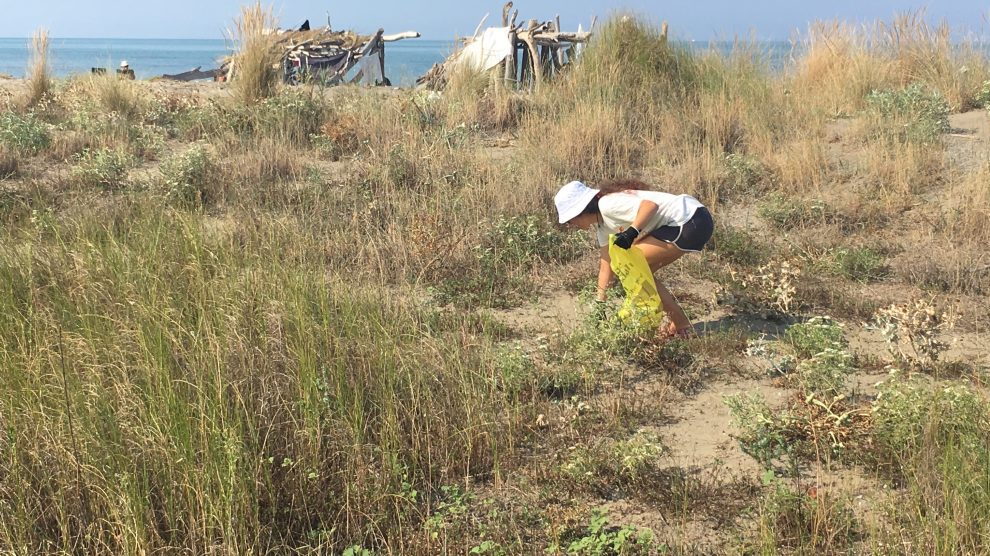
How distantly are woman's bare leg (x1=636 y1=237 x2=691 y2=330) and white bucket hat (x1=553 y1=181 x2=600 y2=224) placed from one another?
15.6 inches

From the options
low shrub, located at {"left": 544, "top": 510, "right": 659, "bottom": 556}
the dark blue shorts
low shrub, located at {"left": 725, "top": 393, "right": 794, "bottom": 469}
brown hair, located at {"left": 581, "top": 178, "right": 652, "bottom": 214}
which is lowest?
low shrub, located at {"left": 544, "top": 510, "right": 659, "bottom": 556}

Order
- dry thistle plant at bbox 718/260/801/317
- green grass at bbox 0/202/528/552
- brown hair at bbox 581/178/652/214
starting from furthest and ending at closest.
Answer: dry thistle plant at bbox 718/260/801/317 < brown hair at bbox 581/178/652/214 < green grass at bbox 0/202/528/552

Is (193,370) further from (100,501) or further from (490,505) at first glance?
(490,505)

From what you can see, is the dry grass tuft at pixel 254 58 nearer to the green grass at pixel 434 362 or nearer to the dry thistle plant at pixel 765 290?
the green grass at pixel 434 362

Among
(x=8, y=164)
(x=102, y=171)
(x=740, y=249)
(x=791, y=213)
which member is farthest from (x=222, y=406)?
(x=8, y=164)

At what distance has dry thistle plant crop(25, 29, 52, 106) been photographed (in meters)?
11.0

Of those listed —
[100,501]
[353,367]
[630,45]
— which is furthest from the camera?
[630,45]

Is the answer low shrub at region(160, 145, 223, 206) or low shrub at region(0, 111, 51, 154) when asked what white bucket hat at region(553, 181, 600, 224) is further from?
low shrub at region(0, 111, 51, 154)

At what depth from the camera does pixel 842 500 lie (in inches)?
112

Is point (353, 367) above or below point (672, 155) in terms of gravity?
below

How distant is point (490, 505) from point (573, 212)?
2.01m

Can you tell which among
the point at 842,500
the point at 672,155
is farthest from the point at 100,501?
the point at 672,155

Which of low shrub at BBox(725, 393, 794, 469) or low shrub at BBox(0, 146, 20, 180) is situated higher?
low shrub at BBox(0, 146, 20, 180)

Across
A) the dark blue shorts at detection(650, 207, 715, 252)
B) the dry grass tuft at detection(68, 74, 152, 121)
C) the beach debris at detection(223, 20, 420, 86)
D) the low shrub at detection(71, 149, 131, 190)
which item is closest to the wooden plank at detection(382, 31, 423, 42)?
the beach debris at detection(223, 20, 420, 86)
